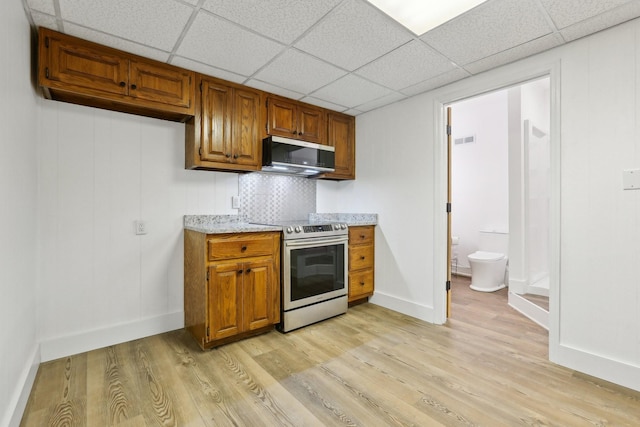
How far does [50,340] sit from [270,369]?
1642 millimetres

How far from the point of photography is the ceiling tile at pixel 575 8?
5.57 feet

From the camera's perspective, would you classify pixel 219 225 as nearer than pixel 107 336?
No

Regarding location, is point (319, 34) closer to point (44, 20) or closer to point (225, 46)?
point (225, 46)

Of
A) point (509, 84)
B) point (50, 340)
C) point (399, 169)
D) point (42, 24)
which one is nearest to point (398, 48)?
point (509, 84)

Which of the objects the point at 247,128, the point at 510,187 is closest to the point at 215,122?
the point at 247,128

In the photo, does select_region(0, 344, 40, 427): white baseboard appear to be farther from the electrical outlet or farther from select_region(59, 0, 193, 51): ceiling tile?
select_region(59, 0, 193, 51): ceiling tile

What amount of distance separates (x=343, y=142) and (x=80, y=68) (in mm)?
2572

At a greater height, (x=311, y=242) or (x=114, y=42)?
(x=114, y=42)

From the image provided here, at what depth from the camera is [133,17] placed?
1822 millimetres

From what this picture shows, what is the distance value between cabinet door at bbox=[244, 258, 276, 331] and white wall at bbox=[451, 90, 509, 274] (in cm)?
361

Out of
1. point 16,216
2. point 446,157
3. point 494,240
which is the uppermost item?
point 446,157

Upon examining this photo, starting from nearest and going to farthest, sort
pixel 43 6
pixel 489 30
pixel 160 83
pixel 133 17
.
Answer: pixel 43 6, pixel 133 17, pixel 489 30, pixel 160 83

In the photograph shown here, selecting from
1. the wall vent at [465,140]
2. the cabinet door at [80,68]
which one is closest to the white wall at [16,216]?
the cabinet door at [80,68]

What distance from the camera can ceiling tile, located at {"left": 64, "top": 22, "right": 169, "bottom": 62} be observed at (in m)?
1.96
